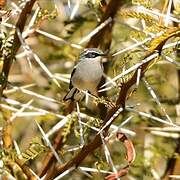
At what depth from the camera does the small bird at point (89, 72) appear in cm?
151

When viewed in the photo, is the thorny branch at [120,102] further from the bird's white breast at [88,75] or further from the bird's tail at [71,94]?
the bird's tail at [71,94]

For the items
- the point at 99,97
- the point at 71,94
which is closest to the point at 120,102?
the point at 99,97

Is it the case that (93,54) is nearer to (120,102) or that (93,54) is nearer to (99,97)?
(99,97)

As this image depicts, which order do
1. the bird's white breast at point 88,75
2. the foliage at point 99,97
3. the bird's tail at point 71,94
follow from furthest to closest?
1. the bird's tail at point 71,94
2. the bird's white breast at point 88,75
3. the foliage at point 99,97

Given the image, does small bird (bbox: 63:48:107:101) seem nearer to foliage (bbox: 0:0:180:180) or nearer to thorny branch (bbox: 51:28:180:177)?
foliage (bbox: 0:0:180:180)

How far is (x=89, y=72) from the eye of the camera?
154 cm

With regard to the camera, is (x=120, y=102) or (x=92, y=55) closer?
(x=120, y=102)

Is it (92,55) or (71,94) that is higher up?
(92,55)

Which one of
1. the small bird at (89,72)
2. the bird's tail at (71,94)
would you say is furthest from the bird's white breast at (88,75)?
the bird's tail at (71,94)

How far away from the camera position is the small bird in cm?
151

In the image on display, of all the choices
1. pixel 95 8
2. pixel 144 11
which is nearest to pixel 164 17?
pixel 144 11

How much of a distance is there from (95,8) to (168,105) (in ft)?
1.57

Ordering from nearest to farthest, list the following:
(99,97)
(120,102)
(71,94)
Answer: (120,102)
(99,97)
(71,94)

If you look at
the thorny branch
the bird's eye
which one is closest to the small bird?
the bird's eye
